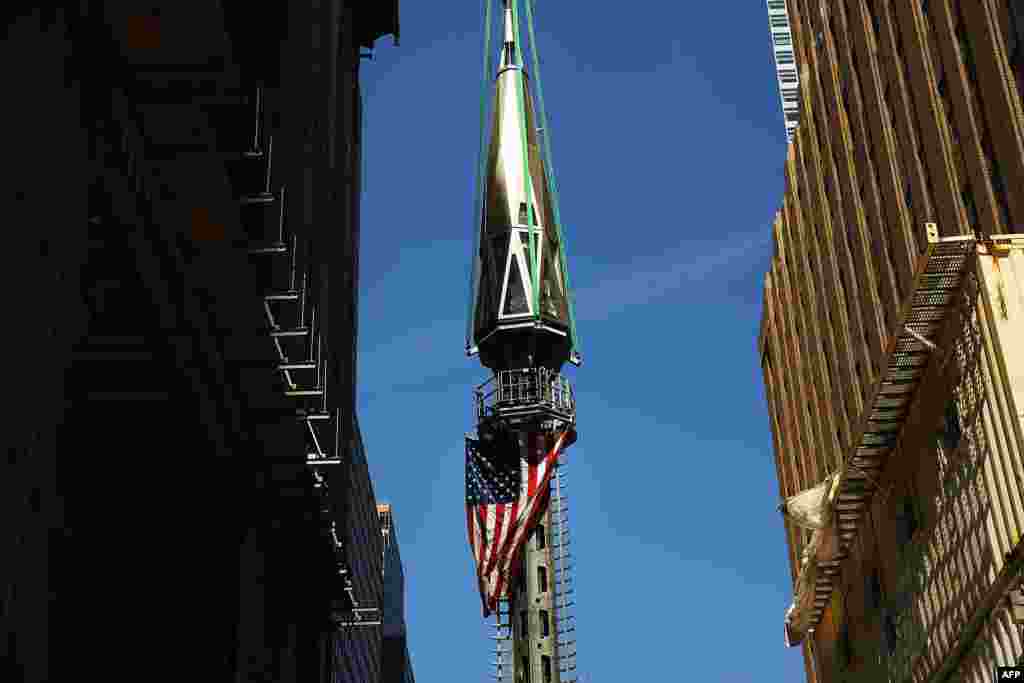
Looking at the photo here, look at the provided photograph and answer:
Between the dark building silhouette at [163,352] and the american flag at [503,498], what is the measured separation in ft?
152

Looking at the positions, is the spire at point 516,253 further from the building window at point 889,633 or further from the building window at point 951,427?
the building window at point 951,427

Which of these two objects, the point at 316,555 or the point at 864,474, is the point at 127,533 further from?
the point at 864,474

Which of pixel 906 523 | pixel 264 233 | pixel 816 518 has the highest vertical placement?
pixel 264 233

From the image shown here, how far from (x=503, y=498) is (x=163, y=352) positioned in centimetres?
6535

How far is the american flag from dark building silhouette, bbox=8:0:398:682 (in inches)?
1828

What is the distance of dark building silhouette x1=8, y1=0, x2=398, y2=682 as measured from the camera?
1401cm

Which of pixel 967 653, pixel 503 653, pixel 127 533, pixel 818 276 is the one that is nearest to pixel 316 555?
pixel 127 533

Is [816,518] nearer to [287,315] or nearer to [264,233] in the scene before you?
[287,315]

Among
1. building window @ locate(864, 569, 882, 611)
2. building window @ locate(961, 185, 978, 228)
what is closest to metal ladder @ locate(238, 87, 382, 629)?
building window @ locate(864, 569, 882, 611)

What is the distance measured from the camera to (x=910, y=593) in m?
34.7

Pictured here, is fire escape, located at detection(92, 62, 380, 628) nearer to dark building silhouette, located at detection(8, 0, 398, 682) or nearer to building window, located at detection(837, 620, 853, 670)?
dark building silhouette, located at detection(8, 0, 398, 682)

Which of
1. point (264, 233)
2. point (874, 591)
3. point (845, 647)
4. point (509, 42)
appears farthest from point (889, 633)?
point (509, 42)

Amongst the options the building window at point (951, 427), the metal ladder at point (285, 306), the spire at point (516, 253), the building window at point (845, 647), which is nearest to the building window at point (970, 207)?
the building window at point (951, 427)

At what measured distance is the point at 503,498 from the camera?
284 feet
